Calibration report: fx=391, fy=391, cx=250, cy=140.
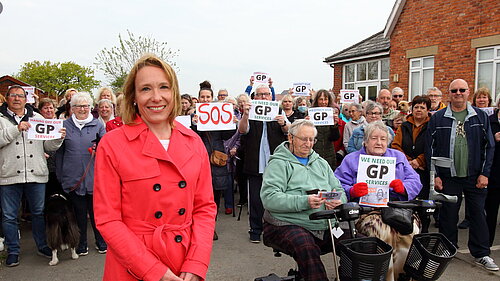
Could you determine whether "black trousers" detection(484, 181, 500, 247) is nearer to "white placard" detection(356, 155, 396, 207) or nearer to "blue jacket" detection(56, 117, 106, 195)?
"white placard" detection(356, 155, 396, 207)

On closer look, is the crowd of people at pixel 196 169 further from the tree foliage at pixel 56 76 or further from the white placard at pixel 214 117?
the tree foliage at pixel 56 76

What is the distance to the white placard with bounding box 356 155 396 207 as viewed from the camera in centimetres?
417

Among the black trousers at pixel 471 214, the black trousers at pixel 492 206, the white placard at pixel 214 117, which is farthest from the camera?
the white placard at pixel 214 117

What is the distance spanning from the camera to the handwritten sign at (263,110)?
583 cm

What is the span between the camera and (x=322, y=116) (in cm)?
634

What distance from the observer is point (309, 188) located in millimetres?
4027

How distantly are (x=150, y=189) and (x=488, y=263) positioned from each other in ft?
15.5

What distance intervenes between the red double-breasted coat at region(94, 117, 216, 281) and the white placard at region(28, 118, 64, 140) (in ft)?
11.4

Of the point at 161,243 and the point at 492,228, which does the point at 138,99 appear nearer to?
the point at 161,243

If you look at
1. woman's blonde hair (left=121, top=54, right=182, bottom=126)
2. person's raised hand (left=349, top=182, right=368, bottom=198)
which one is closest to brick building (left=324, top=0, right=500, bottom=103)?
person's raised hand (left=349, top=182, right=368, bottom=198)

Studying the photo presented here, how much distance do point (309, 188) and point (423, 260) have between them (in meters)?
1.23

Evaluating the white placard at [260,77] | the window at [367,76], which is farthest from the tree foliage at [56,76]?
the white placard at [260,77]

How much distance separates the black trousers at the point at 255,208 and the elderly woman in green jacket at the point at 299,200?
1.71 m

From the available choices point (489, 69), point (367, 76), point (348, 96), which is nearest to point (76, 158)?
point (348, 96)
